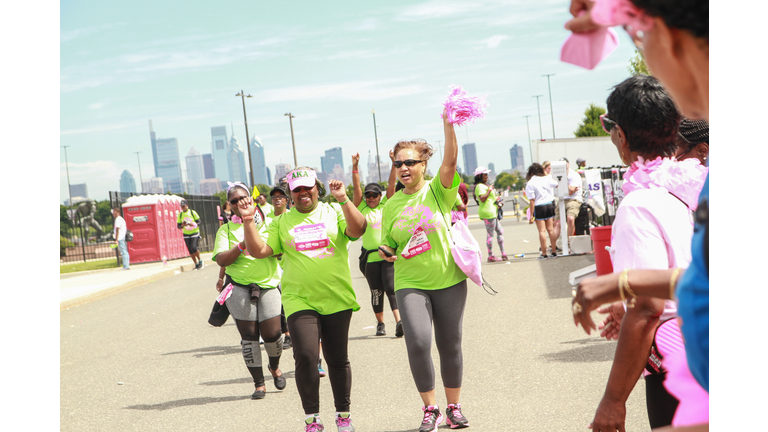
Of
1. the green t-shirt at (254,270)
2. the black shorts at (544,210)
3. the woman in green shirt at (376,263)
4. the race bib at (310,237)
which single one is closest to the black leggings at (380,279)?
the woman in green shirt at (376,263)

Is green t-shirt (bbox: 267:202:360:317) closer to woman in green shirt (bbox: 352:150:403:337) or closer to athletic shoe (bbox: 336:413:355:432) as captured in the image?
athletic shoe (bbox: 336:413:355:432)

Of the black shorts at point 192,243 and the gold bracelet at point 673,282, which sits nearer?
the gold bracelet at point 673,282

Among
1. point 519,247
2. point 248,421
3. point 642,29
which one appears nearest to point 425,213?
point 248,421

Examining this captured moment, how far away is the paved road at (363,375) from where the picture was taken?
201 inches

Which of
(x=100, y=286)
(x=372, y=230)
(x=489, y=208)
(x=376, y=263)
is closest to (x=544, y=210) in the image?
(x=489, y=208)

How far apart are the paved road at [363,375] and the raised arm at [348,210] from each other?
1.43 metres

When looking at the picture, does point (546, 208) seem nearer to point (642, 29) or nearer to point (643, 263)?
point (643, 263)

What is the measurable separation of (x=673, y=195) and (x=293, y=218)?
3.27 metres

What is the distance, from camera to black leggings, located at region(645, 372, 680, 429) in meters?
2.18

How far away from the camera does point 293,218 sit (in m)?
4.96

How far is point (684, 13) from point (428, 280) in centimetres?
377

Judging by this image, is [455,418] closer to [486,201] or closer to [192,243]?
[486,201]

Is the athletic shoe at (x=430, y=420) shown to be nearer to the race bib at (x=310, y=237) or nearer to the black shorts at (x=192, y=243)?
the race bib at (x=310, y=237)

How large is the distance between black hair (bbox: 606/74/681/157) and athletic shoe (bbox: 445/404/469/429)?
3.00m
